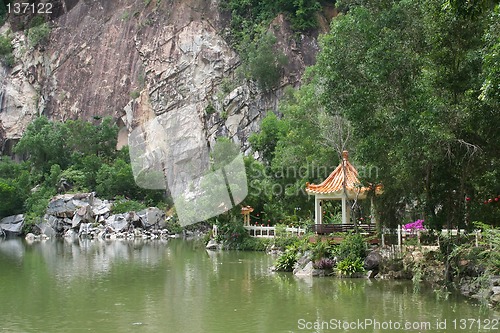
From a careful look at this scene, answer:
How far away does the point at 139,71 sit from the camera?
135ft

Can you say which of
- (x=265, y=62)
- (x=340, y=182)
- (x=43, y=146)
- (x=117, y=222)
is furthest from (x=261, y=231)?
(x=43, y=146)

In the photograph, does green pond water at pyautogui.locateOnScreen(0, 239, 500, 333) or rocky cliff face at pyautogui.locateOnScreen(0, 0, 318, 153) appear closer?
green pond water at pyautogui.locateOnScreen(0, 239, 500, 333)

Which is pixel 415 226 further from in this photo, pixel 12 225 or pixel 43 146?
pixel 43 146

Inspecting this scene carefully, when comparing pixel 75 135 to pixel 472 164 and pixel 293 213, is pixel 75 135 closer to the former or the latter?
pixel 293 213

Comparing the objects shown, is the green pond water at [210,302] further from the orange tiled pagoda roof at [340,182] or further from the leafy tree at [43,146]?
the leafy tree at [43,146]

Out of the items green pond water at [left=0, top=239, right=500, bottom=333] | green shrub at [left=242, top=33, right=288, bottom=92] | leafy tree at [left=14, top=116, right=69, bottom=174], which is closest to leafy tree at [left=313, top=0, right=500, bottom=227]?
green pond water at [left=0, top=239, right=500, bottom=333]

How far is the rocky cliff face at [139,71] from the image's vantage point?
121ft

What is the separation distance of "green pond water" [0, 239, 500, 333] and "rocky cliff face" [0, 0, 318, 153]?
1953 cm

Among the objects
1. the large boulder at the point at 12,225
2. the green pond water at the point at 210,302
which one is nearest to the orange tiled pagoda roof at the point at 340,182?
the green pond water at the point at 210,302

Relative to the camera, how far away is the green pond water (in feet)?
30.3

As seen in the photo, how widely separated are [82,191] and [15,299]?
76.3 feet

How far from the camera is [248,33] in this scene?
126 ft

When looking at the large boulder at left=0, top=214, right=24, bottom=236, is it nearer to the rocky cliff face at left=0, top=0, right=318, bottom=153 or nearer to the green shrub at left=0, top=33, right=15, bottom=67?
the rocky cliff face at left=0, top=0, right=318, bottom=153

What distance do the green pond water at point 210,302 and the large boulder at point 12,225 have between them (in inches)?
655
